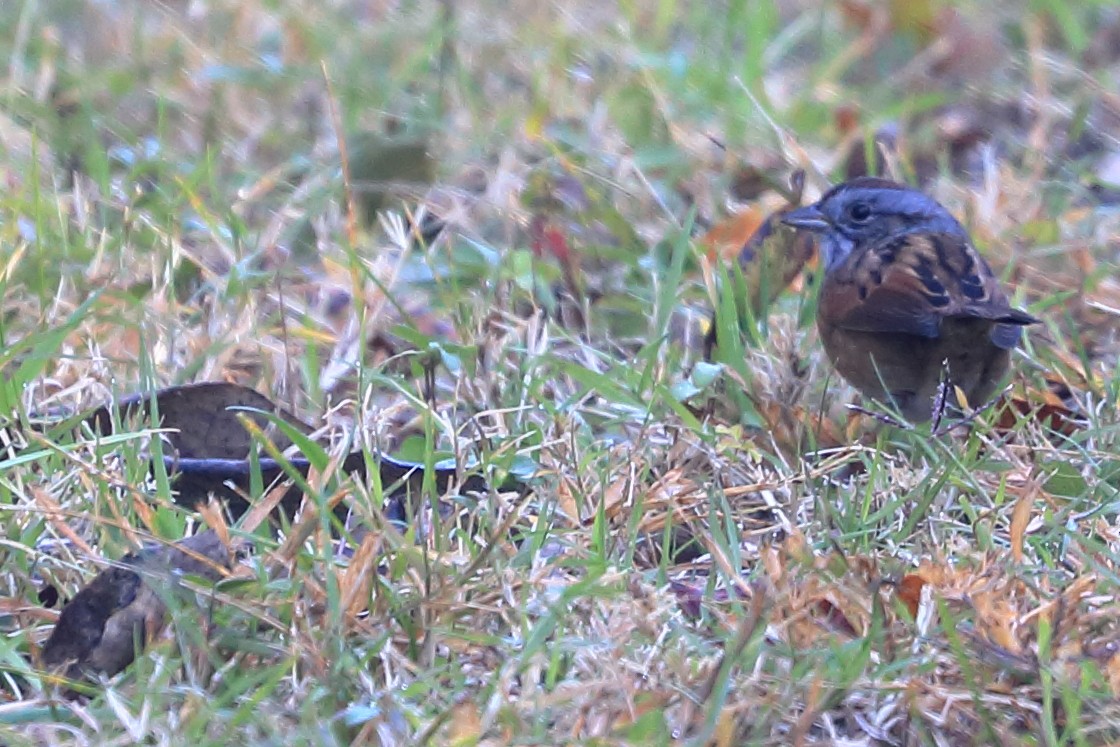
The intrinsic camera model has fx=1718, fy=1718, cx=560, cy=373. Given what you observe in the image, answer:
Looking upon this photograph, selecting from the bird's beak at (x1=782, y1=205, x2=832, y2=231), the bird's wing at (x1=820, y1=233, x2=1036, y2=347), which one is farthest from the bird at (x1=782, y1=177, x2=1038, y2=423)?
the bird's beak at (x1=782, y1=205, x2=832, y2=231)

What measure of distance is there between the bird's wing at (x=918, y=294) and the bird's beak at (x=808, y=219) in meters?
0.35

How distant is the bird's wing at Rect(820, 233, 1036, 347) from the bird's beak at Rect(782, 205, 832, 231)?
1.16 feet

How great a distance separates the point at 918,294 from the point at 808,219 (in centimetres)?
67

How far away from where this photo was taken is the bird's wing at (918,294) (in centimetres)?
350

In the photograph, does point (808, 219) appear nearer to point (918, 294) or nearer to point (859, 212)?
point (859, 212)

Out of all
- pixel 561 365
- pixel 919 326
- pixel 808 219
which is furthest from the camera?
pixel 808 219

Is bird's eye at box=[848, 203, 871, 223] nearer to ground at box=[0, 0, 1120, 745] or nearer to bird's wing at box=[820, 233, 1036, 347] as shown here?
ground at box=[0, 0, 1120, 745]

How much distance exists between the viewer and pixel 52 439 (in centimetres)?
311

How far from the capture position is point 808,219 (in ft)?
13.8

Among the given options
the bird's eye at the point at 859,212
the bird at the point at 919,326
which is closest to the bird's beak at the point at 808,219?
the bird's eye at the point at 859,212

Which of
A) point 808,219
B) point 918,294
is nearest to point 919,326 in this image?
point 918,294

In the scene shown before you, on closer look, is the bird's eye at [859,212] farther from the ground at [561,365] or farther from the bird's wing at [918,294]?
the bird's wing at [918,294]

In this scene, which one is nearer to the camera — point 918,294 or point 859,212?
point 918,294

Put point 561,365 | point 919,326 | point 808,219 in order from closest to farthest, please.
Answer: point 561,365 → point 919,326 → point 808,219
